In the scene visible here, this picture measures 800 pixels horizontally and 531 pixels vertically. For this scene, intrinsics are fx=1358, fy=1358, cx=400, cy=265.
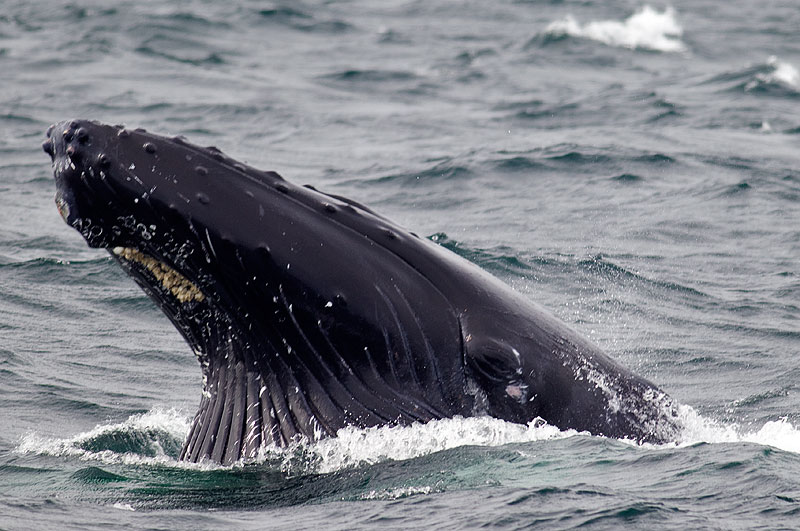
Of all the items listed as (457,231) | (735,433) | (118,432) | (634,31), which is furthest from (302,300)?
(634,31)

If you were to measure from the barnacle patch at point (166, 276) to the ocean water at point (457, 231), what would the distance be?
117 cm

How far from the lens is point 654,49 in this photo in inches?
1735

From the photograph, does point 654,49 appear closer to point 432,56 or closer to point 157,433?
point 432,56

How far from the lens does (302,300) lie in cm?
844

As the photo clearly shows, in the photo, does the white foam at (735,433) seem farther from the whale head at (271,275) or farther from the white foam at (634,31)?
the white foam at (634,31)

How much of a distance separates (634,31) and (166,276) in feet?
134

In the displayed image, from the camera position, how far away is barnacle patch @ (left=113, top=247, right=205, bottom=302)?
8.57 metres

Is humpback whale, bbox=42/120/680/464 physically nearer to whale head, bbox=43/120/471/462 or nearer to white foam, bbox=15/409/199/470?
whale head, bbox=43/120/471/462

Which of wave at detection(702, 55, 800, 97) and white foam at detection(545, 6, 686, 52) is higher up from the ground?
white foam at detection(545, 6, 686, 52)

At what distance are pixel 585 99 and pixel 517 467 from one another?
81.0ft

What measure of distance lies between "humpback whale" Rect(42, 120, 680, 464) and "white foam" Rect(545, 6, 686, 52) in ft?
121

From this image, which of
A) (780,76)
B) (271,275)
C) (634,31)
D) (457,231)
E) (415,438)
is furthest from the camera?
(634,31)

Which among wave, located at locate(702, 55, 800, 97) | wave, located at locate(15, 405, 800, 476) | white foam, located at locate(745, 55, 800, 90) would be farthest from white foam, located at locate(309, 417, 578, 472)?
white foam, located at locate(745, 55, 800, 90)

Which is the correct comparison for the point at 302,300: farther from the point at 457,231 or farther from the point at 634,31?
the point at 634,31
